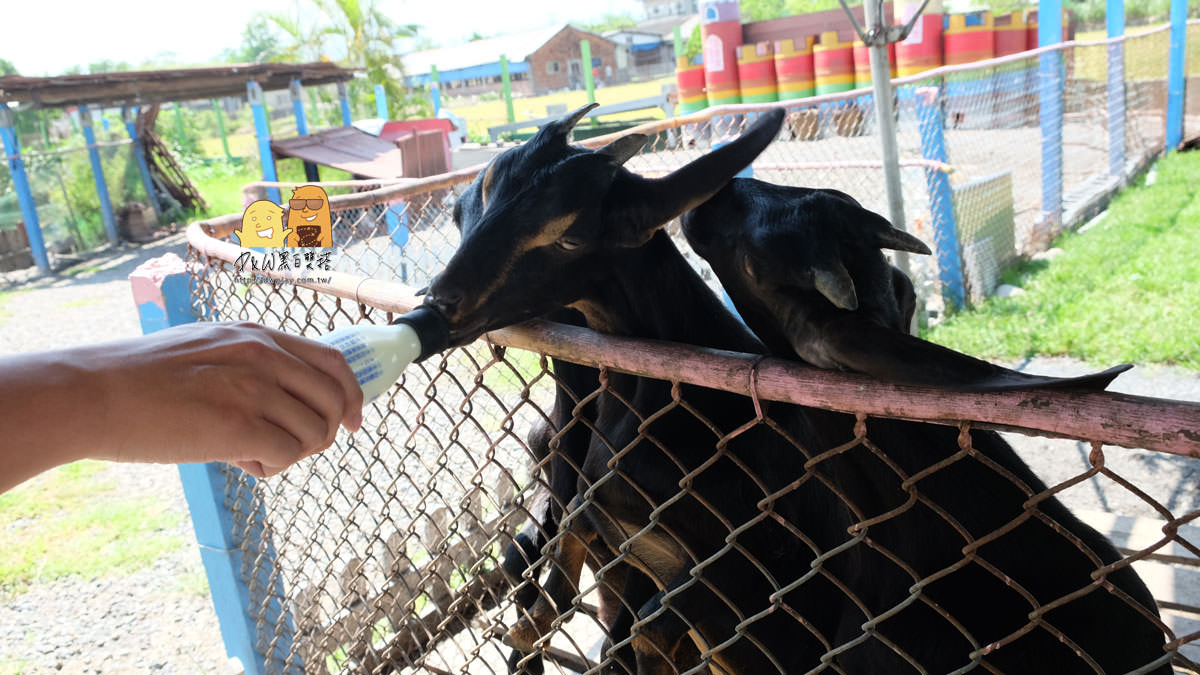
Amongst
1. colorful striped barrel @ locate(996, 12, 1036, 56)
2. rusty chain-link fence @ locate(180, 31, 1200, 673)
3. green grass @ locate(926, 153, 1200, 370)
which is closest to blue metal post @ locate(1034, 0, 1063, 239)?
green grass @ locate(926, 153, 1200, 370)

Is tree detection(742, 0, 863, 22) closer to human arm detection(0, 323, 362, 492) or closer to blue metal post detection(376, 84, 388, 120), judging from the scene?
blue metal post detection(376, 84, 388, 120)

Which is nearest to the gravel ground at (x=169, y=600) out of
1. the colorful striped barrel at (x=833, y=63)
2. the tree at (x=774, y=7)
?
the colorful striped barrel at (x=833, y=63)

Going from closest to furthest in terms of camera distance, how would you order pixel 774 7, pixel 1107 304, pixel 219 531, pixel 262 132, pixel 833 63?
pixel 219 531, pixel 1107 304, pixel 262 132, pixel 833 63, pixel 774 7

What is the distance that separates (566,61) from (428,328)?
53720 mm

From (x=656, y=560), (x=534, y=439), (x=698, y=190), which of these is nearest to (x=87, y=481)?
(x=534, y=439)

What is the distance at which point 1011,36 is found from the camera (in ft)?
61.0

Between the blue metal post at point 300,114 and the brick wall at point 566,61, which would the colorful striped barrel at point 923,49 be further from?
the brick wall at point 566,61

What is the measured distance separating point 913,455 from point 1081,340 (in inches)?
210

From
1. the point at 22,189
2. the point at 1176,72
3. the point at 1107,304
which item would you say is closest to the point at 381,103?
the point at 22,189

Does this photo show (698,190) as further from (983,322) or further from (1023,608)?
(983,322)

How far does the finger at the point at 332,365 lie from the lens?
1.18 meters

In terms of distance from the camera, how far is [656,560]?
7.07 feet

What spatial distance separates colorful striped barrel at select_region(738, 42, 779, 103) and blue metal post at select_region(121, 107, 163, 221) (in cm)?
1447

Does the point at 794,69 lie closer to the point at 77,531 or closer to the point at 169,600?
the point at 77,531
